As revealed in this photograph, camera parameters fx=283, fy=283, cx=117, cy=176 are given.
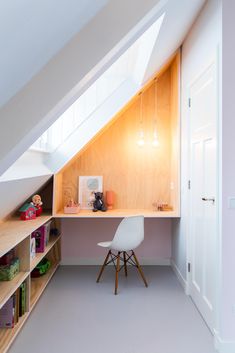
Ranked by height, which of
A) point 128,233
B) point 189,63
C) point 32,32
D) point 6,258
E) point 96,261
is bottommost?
point 96,261

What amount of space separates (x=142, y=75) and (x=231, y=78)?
1.09m

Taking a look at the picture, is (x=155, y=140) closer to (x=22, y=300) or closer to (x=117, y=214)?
(x=117, y=214)

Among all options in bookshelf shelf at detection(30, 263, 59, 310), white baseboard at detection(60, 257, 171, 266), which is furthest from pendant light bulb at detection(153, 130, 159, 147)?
bookshelf shelf at detection(30, 263, 59, 310)

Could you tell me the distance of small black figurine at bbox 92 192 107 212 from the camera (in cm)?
350

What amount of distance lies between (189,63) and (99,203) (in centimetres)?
187

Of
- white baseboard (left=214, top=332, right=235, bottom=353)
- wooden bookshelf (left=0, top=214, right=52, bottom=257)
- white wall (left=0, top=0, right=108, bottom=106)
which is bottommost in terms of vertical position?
white baseboard (left=214, top=332, right=235, bottom=353)

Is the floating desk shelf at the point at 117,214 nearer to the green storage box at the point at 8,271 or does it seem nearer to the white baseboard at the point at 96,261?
the white baseboard at the point at 96,261

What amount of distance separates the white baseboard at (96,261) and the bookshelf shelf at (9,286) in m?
1.45

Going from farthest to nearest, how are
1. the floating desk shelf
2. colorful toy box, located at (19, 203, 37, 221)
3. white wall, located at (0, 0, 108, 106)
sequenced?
the floating desk shelf
colorful toy box, located at (19, 203, 37, 221)
white wall, located at (0, 0, 108, 106)

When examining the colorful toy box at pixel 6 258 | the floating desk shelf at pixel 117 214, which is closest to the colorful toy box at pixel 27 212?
the floating desk shelf at pixel 117 214

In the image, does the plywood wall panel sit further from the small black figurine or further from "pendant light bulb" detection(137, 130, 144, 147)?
the small black figurine

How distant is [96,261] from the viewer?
12.4 ft

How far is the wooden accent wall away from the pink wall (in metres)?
0.30

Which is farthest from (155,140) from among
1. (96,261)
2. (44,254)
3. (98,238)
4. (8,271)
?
(8,271)
